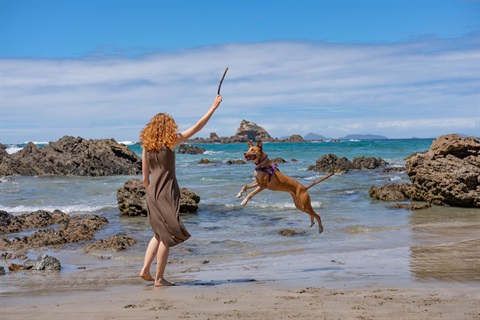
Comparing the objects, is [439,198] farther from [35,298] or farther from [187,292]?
[35,298]

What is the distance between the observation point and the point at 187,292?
6.48 meters

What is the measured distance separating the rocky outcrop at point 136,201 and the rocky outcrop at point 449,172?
25.3 feet

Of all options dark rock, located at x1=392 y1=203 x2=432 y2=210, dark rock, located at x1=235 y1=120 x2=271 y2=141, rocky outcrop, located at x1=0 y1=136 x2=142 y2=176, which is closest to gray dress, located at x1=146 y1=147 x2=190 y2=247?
dark rock, located at x1=392 y1=203 x2=432 y2=210

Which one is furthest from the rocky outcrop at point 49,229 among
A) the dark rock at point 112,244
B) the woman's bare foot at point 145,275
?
the woman's bare foot at point 145,275

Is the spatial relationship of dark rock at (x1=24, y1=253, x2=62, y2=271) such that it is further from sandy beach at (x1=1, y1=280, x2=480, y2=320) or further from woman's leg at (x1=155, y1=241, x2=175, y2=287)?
woman's leg at (x1=155, y1=241, x2=175, y2=287)

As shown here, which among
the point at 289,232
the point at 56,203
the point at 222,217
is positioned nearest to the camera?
the point at 289,232

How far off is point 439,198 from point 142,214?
9.48 metres

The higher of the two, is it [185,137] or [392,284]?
[185,137]

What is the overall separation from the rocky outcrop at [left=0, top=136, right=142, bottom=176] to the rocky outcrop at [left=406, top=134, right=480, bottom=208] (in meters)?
21.8

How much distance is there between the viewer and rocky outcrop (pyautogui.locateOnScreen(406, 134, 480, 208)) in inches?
658

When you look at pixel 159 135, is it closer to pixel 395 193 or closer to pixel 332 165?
pixel 395 193

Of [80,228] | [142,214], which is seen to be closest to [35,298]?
[80,228]

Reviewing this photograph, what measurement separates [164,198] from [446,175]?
42.7 ft

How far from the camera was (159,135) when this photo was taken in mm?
6465
